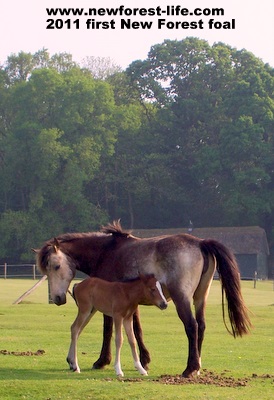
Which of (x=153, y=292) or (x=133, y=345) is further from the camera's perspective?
(x=133, y=345)

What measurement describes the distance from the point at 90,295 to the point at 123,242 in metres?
1.15

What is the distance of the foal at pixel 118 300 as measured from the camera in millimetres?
11234

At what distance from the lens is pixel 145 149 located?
2874 inches

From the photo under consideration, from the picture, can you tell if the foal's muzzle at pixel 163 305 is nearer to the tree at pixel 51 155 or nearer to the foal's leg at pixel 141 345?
the foal's leg at pixel 141 345

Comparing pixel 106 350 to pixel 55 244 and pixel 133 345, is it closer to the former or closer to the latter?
pixel 133 345

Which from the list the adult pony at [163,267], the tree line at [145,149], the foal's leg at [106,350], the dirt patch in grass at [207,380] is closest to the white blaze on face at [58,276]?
the adult pony at [163,267]

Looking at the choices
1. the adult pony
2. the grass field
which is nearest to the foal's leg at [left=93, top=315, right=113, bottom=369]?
the adult pony

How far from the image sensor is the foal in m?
11.2

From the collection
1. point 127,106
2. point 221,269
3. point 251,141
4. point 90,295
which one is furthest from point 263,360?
point 127,106

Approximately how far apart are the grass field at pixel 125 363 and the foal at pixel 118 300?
0.44 m

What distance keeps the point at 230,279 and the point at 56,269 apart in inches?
108

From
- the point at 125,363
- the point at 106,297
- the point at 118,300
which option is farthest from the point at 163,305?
the point at 125,363

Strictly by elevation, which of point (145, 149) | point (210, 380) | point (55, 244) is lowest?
point (210, 380)

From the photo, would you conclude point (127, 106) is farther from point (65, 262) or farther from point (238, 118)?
point (65, 262)
